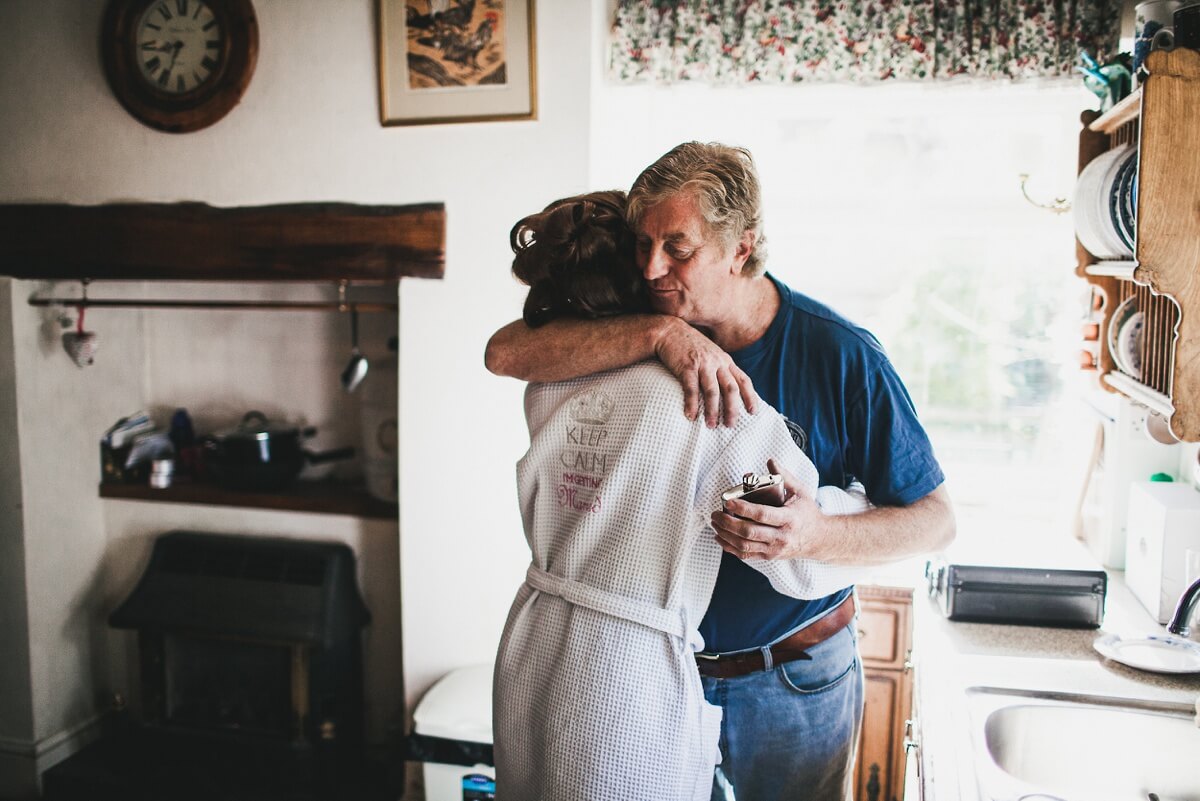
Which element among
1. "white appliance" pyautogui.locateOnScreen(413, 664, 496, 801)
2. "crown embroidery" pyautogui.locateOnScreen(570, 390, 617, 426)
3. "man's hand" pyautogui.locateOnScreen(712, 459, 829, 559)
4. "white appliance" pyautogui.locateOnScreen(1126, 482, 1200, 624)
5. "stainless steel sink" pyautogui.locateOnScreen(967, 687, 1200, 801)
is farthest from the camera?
"white appliance" pyautogui.locateOnScreen(413, 664, 496, 801)

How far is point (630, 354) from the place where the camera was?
51.3 inches

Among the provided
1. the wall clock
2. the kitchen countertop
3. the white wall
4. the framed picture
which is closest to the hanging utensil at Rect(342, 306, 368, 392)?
the white wall

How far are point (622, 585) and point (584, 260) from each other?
495mm

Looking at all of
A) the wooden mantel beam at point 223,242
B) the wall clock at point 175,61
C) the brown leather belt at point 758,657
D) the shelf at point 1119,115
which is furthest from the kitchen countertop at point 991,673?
the wall clock at point 175,61

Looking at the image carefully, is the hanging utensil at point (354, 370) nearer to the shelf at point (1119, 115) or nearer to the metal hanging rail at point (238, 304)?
the metal hanging rail at point (238, 304)

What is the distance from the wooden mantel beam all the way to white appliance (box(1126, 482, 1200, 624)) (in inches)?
71.2

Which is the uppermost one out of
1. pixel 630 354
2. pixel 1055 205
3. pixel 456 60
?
pixel 456 60

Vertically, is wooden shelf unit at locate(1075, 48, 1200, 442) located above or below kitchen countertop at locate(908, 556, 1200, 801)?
above

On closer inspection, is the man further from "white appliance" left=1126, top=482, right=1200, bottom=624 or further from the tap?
"white appliance" left=1126, top=482, right=1200, bottom=624

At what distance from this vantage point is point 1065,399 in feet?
9.70

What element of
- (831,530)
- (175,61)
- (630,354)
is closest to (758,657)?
(831,530)

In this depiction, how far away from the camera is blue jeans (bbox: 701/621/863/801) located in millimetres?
1402

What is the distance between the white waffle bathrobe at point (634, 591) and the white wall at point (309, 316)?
122 centimetres

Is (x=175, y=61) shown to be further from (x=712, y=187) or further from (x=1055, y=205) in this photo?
(x=1055, y=205)
